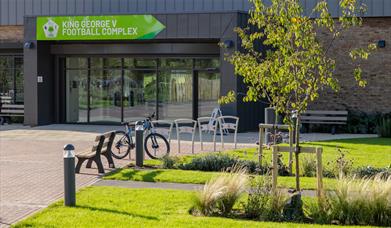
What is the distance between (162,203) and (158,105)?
52.3 feet

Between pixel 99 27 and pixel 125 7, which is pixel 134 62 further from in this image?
pixel 99 27

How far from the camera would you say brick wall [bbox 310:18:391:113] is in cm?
2320

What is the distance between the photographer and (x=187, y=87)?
24438 millimetres

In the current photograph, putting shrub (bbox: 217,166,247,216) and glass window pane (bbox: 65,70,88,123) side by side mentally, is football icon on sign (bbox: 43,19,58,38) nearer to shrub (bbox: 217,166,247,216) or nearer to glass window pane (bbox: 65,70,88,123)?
glass window pane (bbox: 65,70,88,123)

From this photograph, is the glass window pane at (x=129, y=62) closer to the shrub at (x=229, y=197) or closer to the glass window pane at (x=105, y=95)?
the glass window pane at (x=105, y=95)

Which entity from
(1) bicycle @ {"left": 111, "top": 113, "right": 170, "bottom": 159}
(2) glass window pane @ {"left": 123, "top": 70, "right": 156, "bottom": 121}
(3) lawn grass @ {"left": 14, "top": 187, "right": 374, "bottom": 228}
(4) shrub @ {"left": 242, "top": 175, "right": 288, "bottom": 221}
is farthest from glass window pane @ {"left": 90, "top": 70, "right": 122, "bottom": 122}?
(4) shrub @ {"left": 242, "top": 175, "right": 288, "bottom": 221}

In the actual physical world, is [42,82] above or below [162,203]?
above

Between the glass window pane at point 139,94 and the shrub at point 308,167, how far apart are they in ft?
44.0

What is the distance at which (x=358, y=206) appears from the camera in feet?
26.2

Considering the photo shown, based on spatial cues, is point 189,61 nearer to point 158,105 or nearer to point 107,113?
point 158,105

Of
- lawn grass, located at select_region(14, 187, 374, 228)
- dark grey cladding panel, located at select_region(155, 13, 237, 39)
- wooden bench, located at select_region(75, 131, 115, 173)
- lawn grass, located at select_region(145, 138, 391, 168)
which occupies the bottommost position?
lawn grass, located at select_region(14, 187, 374, 228)

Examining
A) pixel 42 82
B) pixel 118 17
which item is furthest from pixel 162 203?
pixel 42 82

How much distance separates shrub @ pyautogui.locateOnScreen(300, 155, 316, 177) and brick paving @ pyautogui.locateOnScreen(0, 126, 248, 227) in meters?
3.88

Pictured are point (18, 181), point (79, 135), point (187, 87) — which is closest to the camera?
point (18, 181)
